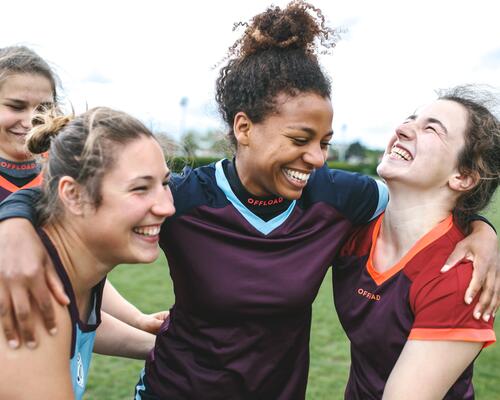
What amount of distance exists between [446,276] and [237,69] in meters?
1.47

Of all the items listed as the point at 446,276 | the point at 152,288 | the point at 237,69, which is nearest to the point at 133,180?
Result: the point at 237,69

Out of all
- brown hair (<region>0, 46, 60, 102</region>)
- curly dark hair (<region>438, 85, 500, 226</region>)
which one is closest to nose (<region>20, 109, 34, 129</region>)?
brown hair (<region>0, 46, 60, 102</region>)

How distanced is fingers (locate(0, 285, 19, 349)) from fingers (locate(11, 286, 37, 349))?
0.06ft

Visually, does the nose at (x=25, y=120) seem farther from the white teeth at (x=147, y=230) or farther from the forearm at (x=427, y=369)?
the forearm at (x=427, y=369)

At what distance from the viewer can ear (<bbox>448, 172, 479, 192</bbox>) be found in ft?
8.93

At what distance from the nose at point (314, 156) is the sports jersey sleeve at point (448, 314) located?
759 millimetres

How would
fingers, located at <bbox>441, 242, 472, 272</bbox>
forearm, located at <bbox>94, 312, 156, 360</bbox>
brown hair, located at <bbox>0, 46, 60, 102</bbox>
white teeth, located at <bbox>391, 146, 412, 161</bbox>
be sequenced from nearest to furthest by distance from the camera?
1. fingers, located at <bbox>441, 242, 472, 272</bbox>
2. white teeth, located at <bbox>391, 146, 412, 161</bbox>
3. forearm, located at <bbox>94, 312, 156, 360</bbox>
4. brown hair, located at <bbox>0, 46, 60, 102</bbox>

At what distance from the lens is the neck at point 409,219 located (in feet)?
8.82

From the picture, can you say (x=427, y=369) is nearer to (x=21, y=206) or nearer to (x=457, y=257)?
(x=457, y=257)

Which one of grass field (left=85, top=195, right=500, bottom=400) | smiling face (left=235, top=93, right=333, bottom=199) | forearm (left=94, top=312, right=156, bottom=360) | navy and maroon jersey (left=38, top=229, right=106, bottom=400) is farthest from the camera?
grass field (left=85, top=195, right=500, bottom=400)

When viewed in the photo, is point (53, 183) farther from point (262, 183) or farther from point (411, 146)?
point (411, 146)

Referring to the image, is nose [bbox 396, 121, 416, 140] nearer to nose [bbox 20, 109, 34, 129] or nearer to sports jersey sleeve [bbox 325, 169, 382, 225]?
sports jersey sleeve [bbox 325, 169, 382, 225]

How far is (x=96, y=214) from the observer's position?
215cm

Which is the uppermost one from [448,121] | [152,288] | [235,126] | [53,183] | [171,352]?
[448,121]
